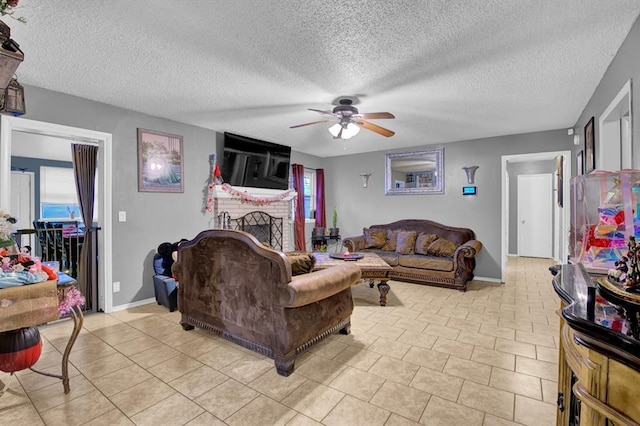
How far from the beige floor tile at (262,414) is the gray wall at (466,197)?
4.51 metres

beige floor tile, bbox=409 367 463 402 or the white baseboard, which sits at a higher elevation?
the white baseboard

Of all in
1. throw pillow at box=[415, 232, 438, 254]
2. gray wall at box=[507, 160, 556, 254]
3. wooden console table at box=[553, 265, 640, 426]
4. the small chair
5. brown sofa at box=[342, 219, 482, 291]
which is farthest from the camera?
gray wall at box=[507, 160, 556, 254]

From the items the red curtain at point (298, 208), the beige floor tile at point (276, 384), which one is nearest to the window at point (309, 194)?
the red curtain at point (298, 208)

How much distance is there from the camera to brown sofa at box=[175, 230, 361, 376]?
232 cm

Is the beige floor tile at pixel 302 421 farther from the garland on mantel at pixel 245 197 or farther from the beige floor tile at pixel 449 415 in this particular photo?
the garland on mantel at pixel 245 197

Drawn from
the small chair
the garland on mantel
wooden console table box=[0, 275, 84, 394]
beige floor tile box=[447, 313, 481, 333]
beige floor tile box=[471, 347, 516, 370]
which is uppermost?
the garland on mantel

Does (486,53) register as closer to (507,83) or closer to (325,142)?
(507,83)

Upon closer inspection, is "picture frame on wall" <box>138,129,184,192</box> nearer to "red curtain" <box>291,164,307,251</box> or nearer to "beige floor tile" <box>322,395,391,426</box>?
"red curtain" <box>291,164,307,251</box>

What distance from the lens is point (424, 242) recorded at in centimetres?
540

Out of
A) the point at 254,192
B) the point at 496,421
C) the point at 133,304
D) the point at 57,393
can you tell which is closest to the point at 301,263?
the point at 496,421

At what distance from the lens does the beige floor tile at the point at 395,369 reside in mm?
2271

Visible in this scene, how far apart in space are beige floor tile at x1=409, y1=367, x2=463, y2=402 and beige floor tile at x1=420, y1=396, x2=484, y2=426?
0.08 m

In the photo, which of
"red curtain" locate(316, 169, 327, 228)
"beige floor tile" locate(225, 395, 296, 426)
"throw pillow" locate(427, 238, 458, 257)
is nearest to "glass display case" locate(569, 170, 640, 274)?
"beige floor tile" locate(225, 395, 296, 426)

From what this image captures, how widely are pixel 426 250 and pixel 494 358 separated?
2823mm
